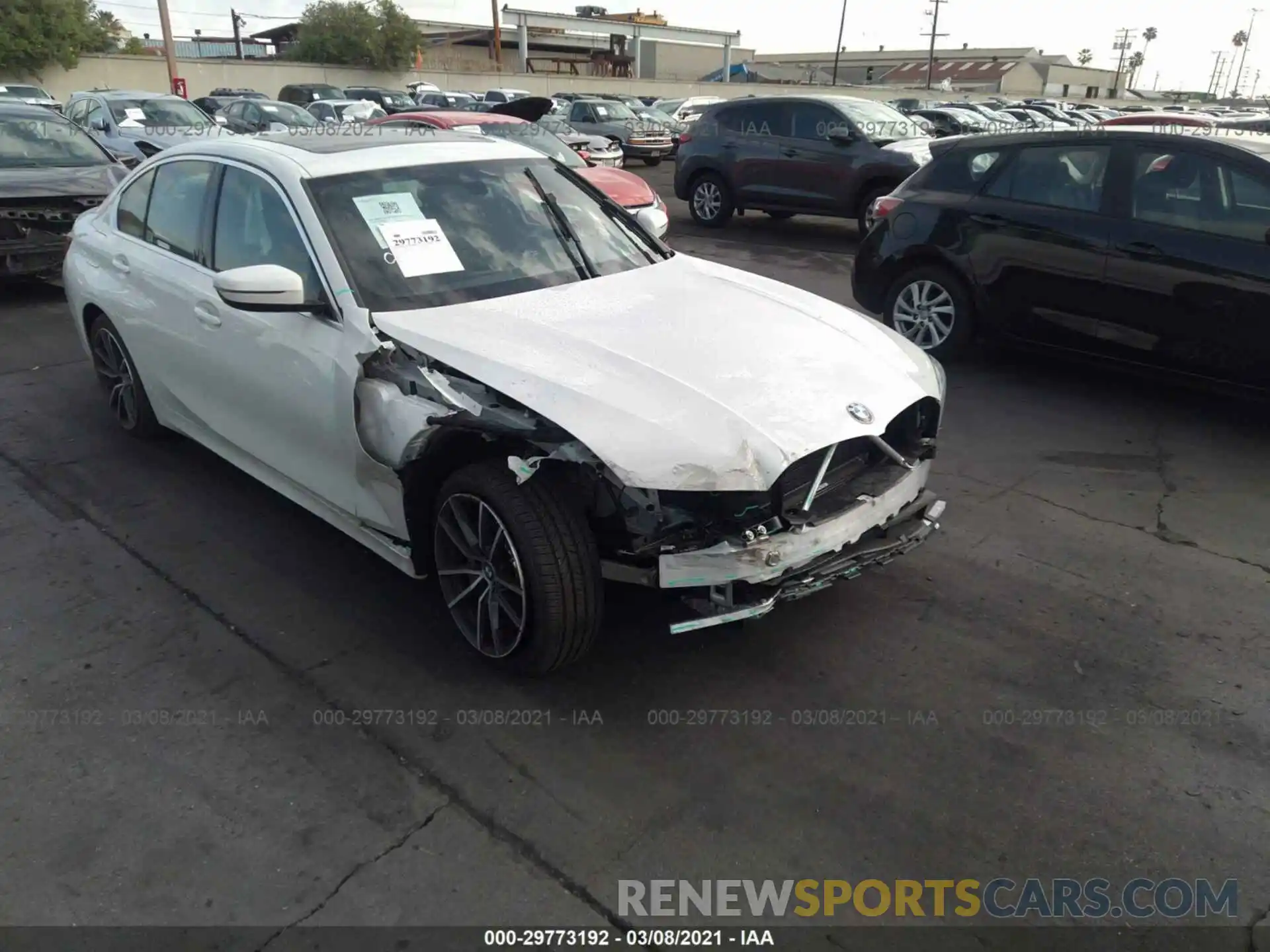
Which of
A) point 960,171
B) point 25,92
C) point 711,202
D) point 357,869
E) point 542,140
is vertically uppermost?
point 960,171

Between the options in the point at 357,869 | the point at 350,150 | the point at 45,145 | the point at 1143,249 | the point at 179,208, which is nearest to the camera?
the point at 357,869

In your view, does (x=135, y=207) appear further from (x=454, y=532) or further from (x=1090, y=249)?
(x=1090, y=249)

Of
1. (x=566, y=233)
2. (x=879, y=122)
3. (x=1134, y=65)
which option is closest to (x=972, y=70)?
(x=1134, y=65)

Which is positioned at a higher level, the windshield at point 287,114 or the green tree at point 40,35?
the green tree at point 40,35

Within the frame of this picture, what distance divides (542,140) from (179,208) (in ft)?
22.7

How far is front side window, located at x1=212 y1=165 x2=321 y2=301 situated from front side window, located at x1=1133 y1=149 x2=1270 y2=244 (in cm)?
492

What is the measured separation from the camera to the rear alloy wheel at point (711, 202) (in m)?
13.7

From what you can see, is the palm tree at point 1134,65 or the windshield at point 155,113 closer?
the windshield at point 155,113

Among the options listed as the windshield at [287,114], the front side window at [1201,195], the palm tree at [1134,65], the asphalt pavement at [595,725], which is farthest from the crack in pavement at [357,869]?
the palm tree at [1134,65]

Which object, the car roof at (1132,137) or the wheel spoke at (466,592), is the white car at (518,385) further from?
the car roof at (1132,137)

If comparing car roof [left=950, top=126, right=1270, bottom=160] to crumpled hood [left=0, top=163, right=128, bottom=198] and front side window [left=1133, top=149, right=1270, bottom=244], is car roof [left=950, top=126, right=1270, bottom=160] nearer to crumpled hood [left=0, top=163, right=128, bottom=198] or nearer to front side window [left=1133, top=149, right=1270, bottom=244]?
front side window [left=1133, top=149, right=1270, bottom=244]

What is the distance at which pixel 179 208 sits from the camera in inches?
178

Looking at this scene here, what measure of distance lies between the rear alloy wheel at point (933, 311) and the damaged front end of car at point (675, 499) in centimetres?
351

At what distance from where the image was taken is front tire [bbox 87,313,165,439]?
201 inches
